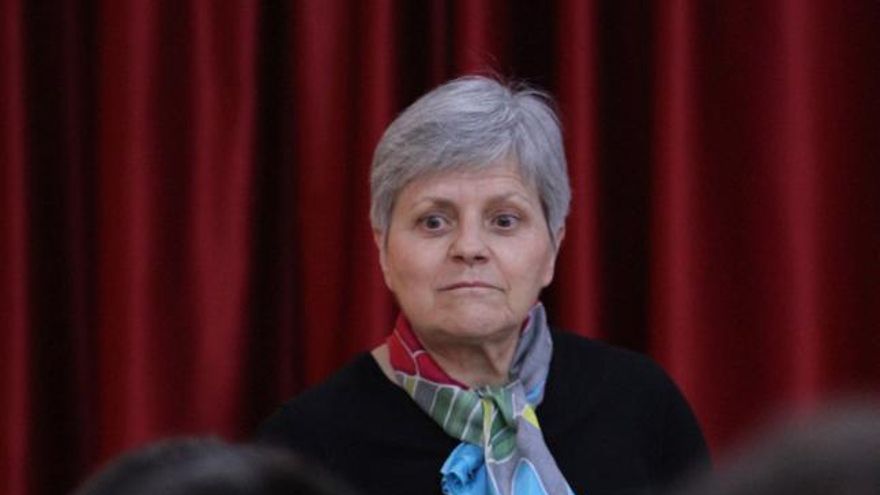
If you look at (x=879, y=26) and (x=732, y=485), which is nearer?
(x=732, y=485)

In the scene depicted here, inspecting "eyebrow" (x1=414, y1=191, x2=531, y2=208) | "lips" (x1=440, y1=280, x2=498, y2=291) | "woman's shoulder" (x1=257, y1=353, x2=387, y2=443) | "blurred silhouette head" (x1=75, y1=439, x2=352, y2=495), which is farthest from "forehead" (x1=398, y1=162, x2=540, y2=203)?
"blurred silhouette head" (x1=75, y1=439, x2=352, y2=495)

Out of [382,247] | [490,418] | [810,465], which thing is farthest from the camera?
[382,247]

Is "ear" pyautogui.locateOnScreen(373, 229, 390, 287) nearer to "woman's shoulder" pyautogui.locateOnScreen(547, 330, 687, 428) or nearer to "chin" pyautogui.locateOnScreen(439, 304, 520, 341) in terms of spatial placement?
"chin" pyautogui.locateOnScreen(439, 304, 520, 341)

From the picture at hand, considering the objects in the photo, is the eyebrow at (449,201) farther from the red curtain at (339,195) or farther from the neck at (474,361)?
the red curtain at (339,195)

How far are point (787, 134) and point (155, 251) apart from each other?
1.05 meters

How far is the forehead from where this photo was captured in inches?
91.1

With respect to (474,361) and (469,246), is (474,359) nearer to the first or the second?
(474,361)

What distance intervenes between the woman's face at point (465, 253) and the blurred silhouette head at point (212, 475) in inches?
65.0

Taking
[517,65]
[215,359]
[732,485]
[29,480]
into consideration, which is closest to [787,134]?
[517,65]

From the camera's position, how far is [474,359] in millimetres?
2383

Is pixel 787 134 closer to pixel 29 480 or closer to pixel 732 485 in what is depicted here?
pixel 29 480

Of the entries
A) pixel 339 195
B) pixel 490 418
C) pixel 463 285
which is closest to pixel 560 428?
pixel 490 418

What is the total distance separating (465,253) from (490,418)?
23 centimetres

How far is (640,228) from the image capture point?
2.77 metres
